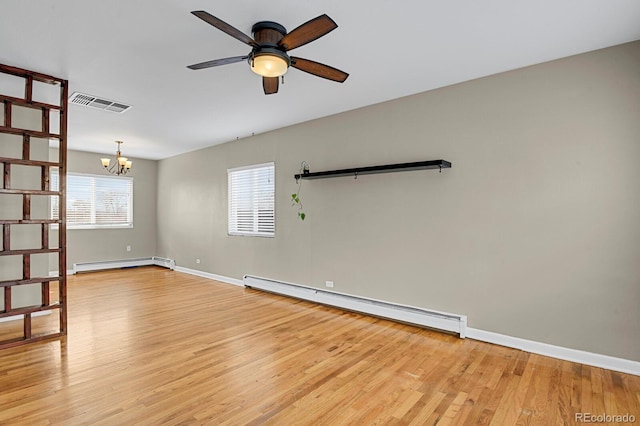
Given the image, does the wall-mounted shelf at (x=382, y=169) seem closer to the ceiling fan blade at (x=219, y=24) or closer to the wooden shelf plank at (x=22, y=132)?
the ceiling fan blade at (x=219, y=24)

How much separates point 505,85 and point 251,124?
3.62 m

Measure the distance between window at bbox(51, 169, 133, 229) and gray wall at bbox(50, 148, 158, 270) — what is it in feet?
0.40

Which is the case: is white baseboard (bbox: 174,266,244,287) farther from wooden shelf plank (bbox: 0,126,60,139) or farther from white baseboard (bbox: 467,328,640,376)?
white baseboard (bbox: 467,328,640,376)

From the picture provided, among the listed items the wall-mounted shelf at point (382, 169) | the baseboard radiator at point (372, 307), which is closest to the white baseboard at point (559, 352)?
the baseboard radiator at point (372, 307)

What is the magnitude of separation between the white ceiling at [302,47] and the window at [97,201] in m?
4.31

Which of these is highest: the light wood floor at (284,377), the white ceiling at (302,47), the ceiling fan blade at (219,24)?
the white ceiling at (302,47)

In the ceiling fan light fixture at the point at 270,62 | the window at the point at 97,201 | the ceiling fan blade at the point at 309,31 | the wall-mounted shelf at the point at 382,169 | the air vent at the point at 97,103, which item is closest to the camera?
the ceiling fan blade at the point at 309,31

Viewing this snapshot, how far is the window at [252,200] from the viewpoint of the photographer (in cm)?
585

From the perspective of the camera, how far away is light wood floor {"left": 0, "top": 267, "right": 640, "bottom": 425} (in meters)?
2.19

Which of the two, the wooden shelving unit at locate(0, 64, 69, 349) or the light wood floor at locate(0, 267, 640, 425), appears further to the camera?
the wooden shelving unit at locate(0, 64, 69, 349)

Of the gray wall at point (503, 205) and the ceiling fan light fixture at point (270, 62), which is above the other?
the ceiling fan light fixture at point (270, 62)

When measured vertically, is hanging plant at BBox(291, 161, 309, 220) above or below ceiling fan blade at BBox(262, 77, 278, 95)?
below

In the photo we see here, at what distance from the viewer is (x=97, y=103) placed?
14.2 feet

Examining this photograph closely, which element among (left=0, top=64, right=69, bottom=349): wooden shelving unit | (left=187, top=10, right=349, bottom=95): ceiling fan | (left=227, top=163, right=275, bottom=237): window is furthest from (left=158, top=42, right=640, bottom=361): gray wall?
(left=0, top=64, right=69, bottom=349): wooden shelving unit
